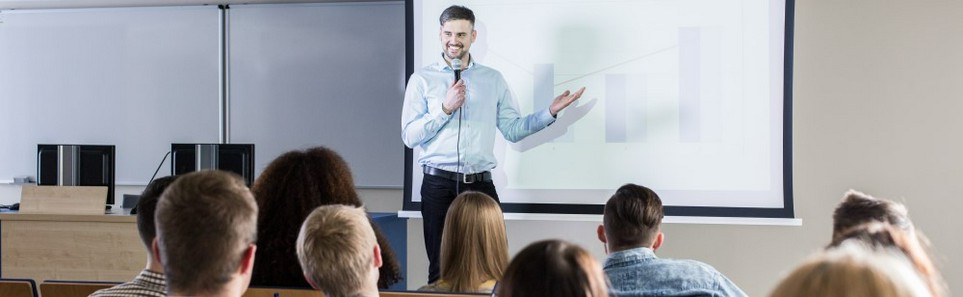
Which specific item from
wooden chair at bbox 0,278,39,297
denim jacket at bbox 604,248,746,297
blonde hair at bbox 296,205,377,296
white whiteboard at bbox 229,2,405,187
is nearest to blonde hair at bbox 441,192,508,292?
denim jacket at bbox 604,248,746,297

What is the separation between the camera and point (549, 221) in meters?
5.11

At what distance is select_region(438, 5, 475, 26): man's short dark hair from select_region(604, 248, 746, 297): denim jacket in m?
2.49

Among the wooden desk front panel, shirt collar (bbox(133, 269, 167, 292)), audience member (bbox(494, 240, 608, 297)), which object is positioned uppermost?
audience member (bbox(494, 240, 608, 297))

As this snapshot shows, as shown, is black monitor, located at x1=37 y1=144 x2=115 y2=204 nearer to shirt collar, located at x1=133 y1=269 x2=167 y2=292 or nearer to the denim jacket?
shirt collar, located at x1=133 y1=269 x2=167 y2=292

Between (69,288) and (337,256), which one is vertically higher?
(337,256)

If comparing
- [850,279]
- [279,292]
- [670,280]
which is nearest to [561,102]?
[670,280]

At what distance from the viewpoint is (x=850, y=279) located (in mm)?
→ 895

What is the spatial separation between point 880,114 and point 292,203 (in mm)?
3310

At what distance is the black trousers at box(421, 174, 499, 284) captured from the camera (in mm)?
4637

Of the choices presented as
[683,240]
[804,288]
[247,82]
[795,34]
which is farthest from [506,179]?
[804,288]

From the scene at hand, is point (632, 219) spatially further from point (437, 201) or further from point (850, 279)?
point (437, 201)

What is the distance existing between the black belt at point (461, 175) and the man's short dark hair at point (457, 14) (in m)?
0.74

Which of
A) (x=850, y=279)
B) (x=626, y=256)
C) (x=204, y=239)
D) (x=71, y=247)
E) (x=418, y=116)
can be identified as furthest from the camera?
(x=418, y=116)

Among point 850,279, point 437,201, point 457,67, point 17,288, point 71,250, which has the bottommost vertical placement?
point 71,250
